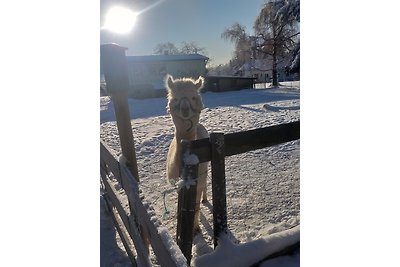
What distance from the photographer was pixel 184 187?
799 millimetres

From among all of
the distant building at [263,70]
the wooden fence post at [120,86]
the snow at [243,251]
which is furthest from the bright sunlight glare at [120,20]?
the snow at [243,251]

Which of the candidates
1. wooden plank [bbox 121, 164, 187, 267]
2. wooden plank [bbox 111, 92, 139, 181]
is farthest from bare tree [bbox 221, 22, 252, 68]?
wooden plank [bbox 121, 164, 187, 267]

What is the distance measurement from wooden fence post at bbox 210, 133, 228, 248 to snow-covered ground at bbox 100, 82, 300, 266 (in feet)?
0.46

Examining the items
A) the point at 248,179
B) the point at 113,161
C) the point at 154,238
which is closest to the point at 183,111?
the point at 113,161

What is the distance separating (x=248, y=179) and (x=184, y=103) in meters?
1.15

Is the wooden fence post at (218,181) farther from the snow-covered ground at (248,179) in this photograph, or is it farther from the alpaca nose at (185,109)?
the alpaca nose at (185,109)

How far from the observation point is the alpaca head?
3.91 feet

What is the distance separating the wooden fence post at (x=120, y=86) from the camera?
93cm

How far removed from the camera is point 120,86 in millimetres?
1007

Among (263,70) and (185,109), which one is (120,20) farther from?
(263,70)
